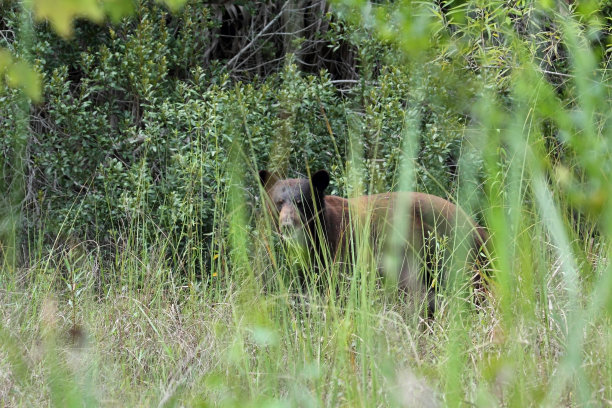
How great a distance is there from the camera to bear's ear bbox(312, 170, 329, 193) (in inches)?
219

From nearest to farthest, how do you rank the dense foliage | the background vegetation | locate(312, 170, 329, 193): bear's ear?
1. the background vegetation
2. locate(312, 170, 329, 193): bear's ear
3. the dense foliage

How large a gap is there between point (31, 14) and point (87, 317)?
3.31 m

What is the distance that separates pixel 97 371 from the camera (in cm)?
326

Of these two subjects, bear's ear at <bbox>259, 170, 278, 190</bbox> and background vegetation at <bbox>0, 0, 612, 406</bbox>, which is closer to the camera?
background vegetation at <bbox>0, 0, 612, 406</bbox>

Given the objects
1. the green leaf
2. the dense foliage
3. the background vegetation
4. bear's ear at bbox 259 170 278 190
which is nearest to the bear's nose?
the background vegetation

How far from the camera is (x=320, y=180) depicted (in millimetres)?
5625

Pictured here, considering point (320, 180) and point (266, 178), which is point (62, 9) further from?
point (266, 178)

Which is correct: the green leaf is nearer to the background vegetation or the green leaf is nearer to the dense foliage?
the background vegetation

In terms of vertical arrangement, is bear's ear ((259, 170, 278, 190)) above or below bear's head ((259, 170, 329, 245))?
above

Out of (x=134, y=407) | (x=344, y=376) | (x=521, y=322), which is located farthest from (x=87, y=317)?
(x=521, y=322)

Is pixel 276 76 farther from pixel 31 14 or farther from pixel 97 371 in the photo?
pixel 97 371

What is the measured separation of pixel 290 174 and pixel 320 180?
3.78 ft

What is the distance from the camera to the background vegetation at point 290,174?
240 centimetres

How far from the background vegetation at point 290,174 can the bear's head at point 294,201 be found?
167 millimetres
